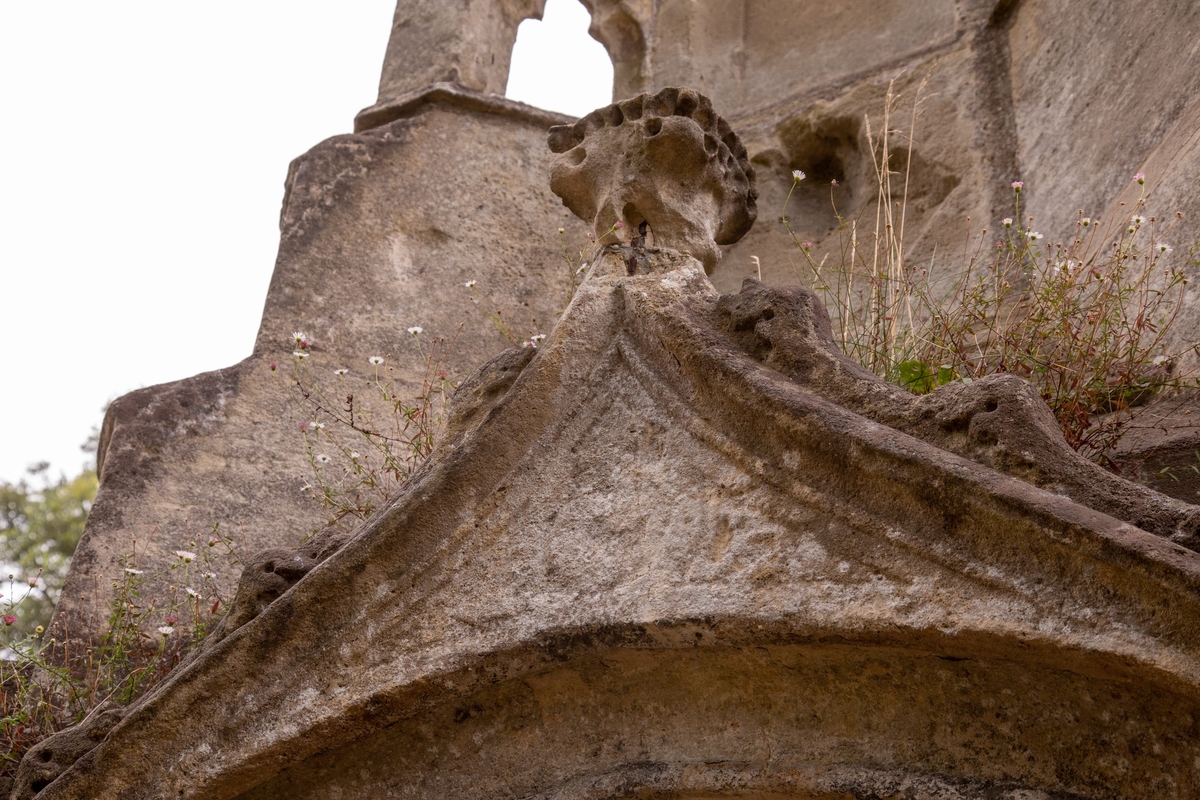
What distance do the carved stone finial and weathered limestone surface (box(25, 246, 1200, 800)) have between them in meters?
Answer: 0.49

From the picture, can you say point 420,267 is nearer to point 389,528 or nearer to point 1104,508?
point 389,528

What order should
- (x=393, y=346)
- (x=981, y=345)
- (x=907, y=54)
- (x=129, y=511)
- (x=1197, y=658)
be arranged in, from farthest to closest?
(x=907, y=54), (x=393, y=346), (x=129, y=511), (x=981, y=345), (x=1197, y=658)

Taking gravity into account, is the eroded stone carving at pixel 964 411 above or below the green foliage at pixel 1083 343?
Result: below

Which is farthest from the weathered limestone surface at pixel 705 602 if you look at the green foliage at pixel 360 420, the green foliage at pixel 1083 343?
the green foliage at pixel 360 420

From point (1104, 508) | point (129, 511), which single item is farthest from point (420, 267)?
point (1104, 508)

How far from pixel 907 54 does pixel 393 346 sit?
2.41 meters

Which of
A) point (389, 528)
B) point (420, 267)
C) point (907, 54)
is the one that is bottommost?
point (389, 528)

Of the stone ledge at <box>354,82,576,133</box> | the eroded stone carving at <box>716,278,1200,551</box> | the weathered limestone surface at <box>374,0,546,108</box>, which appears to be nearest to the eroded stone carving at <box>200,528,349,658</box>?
the eroded stone carving at <box>716,278,1200,551</box>

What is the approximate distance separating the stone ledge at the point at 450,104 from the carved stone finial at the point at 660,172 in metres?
2.14

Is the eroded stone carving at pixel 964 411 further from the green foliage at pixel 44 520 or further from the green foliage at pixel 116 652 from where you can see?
the green foliage at pixel 44 520

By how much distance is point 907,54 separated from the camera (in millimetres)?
5453

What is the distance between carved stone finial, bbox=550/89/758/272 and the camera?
330 centimetres

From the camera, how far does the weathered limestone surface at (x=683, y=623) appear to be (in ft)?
6.72

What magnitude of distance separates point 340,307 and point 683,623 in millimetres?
2887
